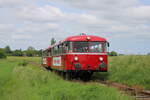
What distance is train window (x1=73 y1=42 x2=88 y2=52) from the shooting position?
57.8 feet

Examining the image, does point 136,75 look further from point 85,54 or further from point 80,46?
point 80,46

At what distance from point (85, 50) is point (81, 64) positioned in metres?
0.96

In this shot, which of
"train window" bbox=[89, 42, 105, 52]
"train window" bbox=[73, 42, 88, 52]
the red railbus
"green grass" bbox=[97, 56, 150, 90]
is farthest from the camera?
"train window" bbox=[89, 42, 105, 52]

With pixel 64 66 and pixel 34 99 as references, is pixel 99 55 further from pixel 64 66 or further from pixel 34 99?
pixel 34 99

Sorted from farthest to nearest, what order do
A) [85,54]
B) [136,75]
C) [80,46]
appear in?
1. [80,46]
2. [85,54]
3. [136,75]

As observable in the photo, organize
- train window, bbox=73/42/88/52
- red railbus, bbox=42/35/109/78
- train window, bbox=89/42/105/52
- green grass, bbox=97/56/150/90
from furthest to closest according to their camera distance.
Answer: train window, bbox=89/42/105/52 < train window, bbox=73/42/88/52 < red railbus, bbox=42/35/109/78 < green grass, bbox=97/56/150/90

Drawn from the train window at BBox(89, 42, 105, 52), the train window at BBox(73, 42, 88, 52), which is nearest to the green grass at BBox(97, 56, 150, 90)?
the train window at BBox(89, 42, 105, 52)

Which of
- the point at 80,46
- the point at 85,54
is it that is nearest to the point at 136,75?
the point at 85,54

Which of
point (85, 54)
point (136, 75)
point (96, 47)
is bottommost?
point (136, 75)

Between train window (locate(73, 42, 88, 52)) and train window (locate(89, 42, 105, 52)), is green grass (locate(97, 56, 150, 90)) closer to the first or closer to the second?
train window (locate(89, 42, 105, 52))

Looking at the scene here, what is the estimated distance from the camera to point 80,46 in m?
17.8

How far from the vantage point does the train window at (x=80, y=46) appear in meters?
17.6

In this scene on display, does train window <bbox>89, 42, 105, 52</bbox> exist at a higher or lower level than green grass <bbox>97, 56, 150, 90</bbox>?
higher

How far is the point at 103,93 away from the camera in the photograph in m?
9.51
